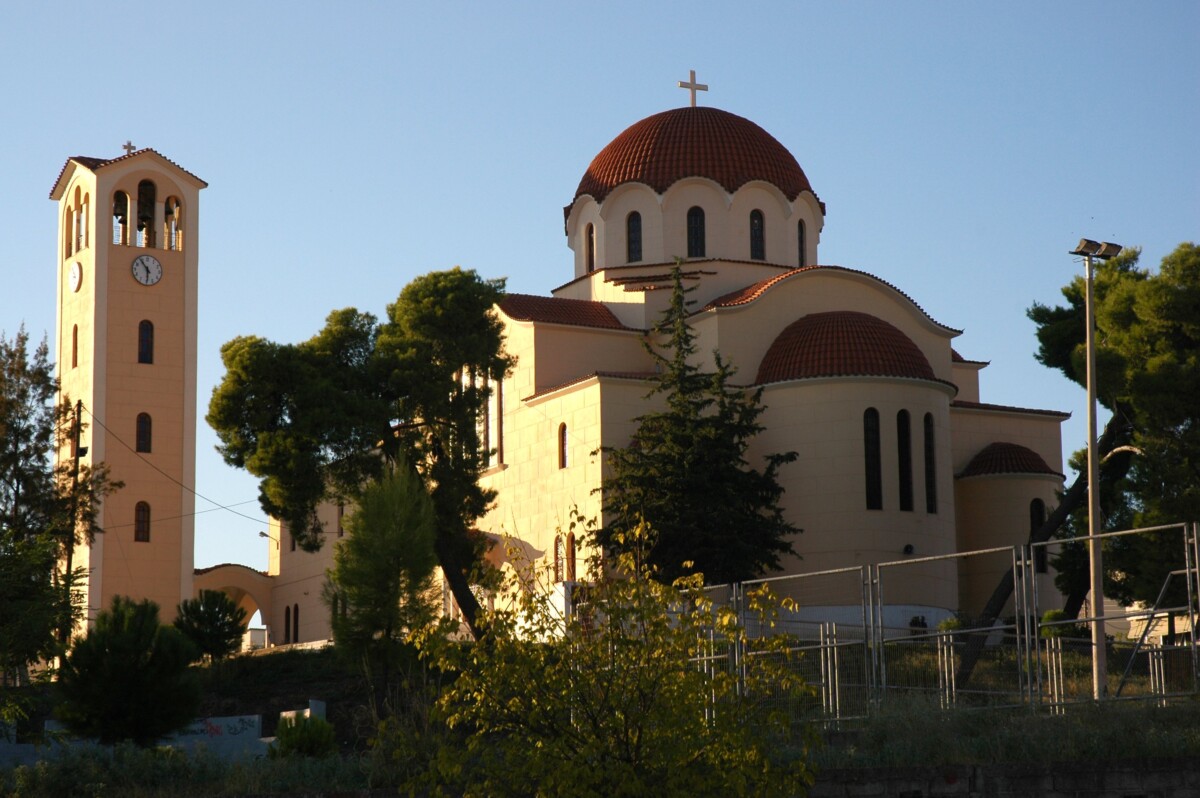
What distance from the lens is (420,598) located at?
27.9 m

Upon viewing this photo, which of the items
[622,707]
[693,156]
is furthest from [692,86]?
[622,707]

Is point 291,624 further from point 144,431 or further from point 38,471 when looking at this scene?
point 38,471

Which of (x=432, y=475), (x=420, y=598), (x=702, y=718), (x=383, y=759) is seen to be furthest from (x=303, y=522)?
(x=702, y=718)

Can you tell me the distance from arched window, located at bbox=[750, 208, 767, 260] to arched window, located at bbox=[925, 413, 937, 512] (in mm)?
6471

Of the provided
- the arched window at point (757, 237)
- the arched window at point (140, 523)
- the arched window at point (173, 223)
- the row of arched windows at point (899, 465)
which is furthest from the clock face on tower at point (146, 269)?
the row of arched windows at point (899, 465)

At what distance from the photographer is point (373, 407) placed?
3241 centimetres

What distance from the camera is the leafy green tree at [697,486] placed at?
30.7 meters

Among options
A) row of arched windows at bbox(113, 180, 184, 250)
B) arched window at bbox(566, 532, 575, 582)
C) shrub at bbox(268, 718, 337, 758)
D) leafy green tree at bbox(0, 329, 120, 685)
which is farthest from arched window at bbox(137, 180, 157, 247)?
shrub at bbox(268, 718, 337, 758)

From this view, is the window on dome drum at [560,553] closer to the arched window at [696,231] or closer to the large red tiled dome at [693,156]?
the arched window at [696,231]

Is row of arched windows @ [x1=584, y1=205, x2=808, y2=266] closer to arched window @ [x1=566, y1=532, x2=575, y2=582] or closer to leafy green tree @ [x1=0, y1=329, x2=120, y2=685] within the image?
arched window @ [x1=566, y1=532, x2=575, y2=582]

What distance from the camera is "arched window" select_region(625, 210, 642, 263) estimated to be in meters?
39.0

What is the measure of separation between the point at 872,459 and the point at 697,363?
4.48 meters

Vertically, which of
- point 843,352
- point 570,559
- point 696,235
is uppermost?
point 696,235

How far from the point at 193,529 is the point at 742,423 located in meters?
13.2
